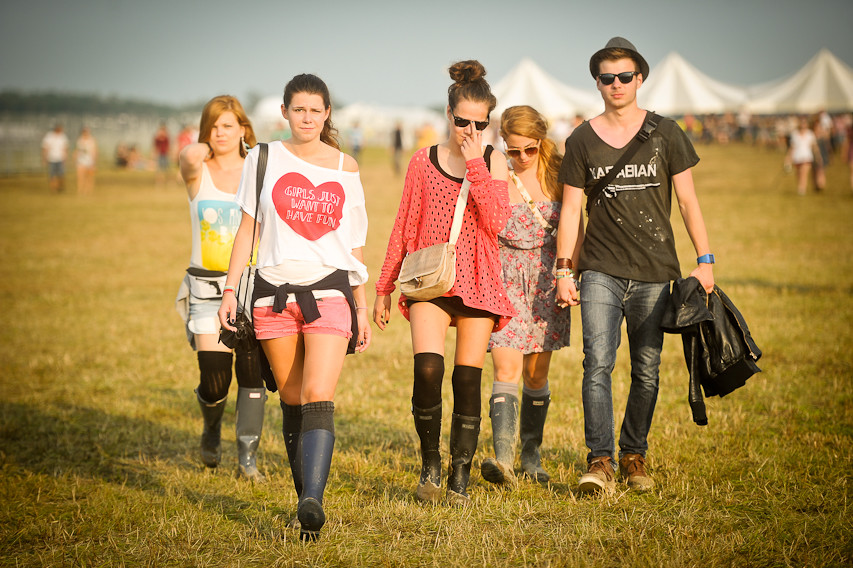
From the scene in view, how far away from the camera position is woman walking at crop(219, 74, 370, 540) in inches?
160

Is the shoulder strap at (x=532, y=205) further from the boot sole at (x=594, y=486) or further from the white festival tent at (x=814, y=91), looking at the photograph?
the white festival tent at (x=814, y=91)

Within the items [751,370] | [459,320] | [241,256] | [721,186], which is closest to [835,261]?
[751,370]

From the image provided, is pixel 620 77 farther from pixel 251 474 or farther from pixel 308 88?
pixel 251 474

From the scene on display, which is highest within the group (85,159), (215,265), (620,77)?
(85,159)

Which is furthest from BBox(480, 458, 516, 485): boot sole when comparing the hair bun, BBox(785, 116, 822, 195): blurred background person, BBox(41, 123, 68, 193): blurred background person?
BBox(41, 123, 68, 193): blurred background person

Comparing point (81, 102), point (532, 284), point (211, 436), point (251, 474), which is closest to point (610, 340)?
point (532, 284)

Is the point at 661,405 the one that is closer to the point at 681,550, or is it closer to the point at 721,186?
the point at 681,550

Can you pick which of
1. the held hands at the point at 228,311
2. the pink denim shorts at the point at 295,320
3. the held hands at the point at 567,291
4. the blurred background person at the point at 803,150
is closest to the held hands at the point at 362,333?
the pink denim shorts at the point at 295,320

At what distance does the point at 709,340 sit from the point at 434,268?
1.63 m

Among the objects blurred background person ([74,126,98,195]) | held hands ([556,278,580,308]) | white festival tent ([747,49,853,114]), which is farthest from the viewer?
white festival tent ([747,49,853,114])

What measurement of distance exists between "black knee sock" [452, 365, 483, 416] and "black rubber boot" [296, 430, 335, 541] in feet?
2.66

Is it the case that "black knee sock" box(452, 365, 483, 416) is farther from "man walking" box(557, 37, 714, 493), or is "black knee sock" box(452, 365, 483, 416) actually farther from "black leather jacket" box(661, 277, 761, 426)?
"black leather jacket" box(661, 277, 761, 426)

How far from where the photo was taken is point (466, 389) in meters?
4.48

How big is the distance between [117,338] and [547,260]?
657 cm
